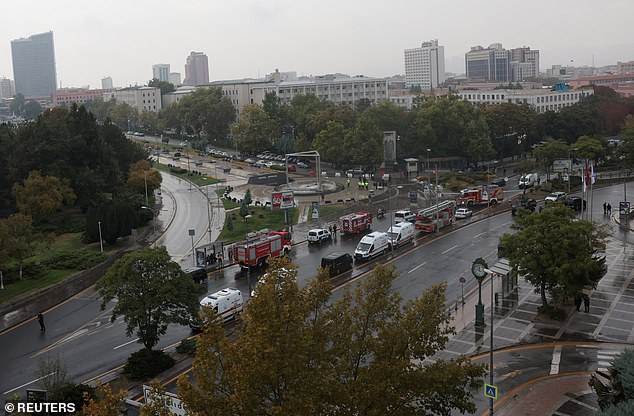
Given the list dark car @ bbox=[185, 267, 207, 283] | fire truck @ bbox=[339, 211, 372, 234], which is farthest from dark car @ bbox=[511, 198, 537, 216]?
dark car @ bbox=[185, 267, 207, 283]

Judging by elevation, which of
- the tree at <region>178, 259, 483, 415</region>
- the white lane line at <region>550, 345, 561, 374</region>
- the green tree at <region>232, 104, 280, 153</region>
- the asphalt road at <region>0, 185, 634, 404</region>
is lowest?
the white lane line at <region>550, 345, 561, 374</region>

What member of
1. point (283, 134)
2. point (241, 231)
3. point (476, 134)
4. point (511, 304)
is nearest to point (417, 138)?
point (476, 134)

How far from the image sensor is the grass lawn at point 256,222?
190 ft

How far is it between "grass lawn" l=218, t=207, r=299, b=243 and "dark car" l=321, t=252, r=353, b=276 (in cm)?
1351

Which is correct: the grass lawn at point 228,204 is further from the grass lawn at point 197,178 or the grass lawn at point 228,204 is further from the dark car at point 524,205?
the dark car at point 524,205

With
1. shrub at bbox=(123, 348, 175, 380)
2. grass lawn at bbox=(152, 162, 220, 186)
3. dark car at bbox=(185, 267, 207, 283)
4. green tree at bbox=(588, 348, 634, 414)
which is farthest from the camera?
grass lawn at bbox=(152, 162, 220, 186)

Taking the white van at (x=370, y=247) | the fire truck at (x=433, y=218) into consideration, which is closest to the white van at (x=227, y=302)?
the white van at (x=370, y=247)

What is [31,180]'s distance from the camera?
58.5 meters

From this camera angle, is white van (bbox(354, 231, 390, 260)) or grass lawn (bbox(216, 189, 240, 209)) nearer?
white van (bbox(354, 231, 390, 260))

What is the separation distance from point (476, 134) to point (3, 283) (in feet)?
224

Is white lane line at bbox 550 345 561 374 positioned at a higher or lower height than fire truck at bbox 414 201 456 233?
lower

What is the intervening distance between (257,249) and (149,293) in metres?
17.1

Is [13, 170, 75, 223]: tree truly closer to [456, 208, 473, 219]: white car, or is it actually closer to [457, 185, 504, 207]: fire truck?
[456, 208, 473, 219]: white car

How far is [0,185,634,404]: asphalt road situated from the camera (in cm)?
3092
